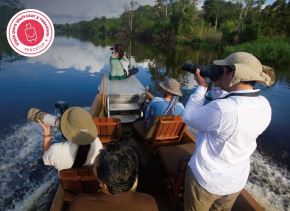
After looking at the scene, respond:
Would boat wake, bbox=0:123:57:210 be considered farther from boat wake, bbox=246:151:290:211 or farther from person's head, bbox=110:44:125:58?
boat wake, bbox=246:151:290:211

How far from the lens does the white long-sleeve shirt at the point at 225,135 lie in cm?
165

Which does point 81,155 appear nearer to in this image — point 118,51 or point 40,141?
point 40,141

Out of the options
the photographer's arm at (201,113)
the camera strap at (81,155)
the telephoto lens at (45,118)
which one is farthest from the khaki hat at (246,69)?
the telephoto lens at (45,118)

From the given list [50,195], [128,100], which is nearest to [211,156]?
[50,195]

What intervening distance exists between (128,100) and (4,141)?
10.5 feet

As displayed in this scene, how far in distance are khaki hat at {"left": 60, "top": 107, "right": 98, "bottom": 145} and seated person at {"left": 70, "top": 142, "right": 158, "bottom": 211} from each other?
2.47 feet

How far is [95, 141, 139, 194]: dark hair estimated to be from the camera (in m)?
1.34

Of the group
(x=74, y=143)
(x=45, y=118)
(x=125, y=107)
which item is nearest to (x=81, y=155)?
(x=74, y=143)

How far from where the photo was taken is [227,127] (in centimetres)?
166

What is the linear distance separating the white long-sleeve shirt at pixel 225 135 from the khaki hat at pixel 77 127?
0.82 metres

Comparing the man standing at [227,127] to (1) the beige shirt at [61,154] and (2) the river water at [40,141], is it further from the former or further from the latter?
(2) the river water at [40,141]

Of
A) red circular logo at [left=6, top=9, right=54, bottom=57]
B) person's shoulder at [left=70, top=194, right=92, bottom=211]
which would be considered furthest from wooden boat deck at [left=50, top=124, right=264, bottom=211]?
red circular logo at [left=6, top=9, right=54, bottom=57]

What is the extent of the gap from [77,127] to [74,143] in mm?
174

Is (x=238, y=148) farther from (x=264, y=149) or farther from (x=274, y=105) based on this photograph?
(x=274, y=105)
